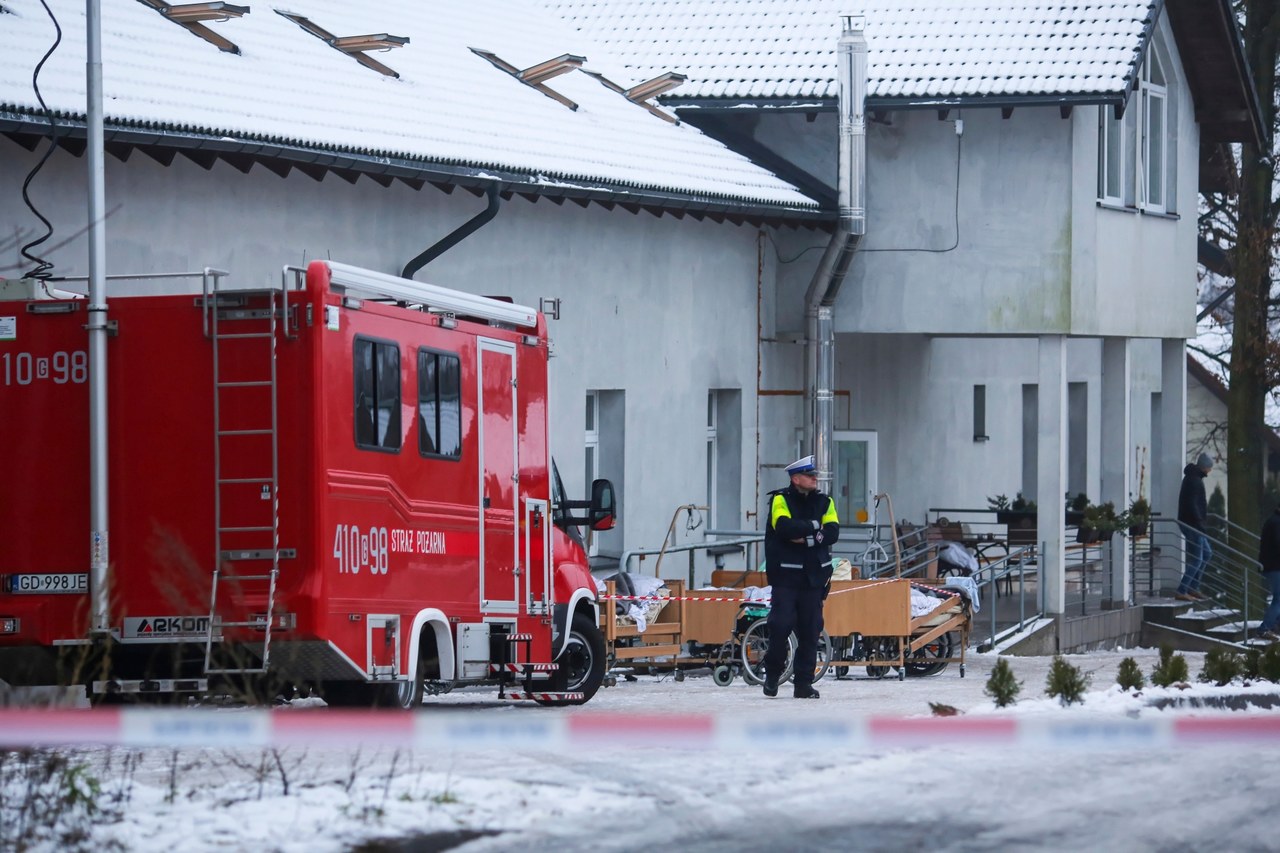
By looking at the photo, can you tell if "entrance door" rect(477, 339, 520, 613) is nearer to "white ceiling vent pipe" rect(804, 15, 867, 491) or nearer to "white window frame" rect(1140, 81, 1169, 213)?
"white ceiling vent pipe" rect(804, 15, 867, 491)

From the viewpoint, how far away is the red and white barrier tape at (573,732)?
351 inches

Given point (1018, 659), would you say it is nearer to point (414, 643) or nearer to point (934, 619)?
point (934, 619)

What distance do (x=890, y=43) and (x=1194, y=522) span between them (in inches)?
295

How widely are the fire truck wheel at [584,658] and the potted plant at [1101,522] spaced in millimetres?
11819

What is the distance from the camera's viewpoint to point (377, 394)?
12984mm

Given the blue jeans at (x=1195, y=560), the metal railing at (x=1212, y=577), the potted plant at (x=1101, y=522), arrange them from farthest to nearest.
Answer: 1. the blue jeans at (x=1195, y=560)
2. the metal railing at (x=1212, y=577)
3. the potted plant at (x=1101, y=522)

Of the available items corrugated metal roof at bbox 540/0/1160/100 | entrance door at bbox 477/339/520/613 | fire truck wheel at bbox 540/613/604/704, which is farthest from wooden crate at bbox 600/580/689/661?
corrugated metal roof at bbox 540/0/1160/100

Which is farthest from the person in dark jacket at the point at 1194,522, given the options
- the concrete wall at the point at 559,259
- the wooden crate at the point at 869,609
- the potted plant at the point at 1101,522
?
the wooden crate at the point at 869,609

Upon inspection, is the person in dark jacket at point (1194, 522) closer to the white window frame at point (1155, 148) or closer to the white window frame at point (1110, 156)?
the white window frame at point (1155, 148)

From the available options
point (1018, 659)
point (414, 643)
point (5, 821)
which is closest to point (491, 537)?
point (414, 643)

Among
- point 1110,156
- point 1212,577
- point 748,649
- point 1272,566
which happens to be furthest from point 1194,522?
point 748,649

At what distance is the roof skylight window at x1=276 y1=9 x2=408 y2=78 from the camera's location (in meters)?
21.0

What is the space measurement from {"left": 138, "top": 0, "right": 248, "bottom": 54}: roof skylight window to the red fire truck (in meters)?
6.22

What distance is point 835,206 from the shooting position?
84.9 feet
